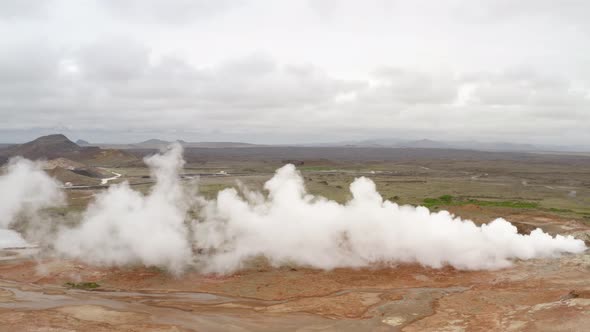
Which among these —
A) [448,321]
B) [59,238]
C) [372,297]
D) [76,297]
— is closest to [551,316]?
[448,321]

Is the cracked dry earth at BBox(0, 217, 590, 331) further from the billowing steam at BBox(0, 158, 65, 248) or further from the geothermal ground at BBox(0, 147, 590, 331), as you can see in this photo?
the billowing steam at BBox(0, 158, 65, 248)

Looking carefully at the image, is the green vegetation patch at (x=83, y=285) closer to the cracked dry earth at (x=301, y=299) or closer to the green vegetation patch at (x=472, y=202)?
the cracked dry earth at (x=301, y=299)

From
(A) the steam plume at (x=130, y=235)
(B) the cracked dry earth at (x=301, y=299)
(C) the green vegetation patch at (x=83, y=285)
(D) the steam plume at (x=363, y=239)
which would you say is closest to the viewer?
(B) the cracked dry earth at (x=301, y=299)

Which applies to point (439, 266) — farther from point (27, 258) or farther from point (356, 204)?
point (27, 258)

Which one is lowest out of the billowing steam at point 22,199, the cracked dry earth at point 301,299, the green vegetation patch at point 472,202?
the cracked dry earth at point 301,299

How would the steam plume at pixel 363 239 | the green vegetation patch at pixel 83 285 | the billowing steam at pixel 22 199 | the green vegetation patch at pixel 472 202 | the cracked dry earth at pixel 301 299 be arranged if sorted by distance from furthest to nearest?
1. the green vegetation patch at pixel 472 202
2. the billowing steam at pixel 22 199
3. the steam plume at pixel 363 239
4. the green vegetation patch at pixel 83 285
5. the cracked dry earth at pixel 301 299

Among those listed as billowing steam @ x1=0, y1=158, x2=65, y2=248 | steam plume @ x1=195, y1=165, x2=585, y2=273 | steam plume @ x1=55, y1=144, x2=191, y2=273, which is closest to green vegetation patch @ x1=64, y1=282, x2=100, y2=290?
steam plume @ x1=55, y1=144, x2=191, y2=273

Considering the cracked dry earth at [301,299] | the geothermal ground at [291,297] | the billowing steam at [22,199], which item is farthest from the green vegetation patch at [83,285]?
the billowing steam at [22,199]

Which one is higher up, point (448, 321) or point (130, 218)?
point (130, 218)
